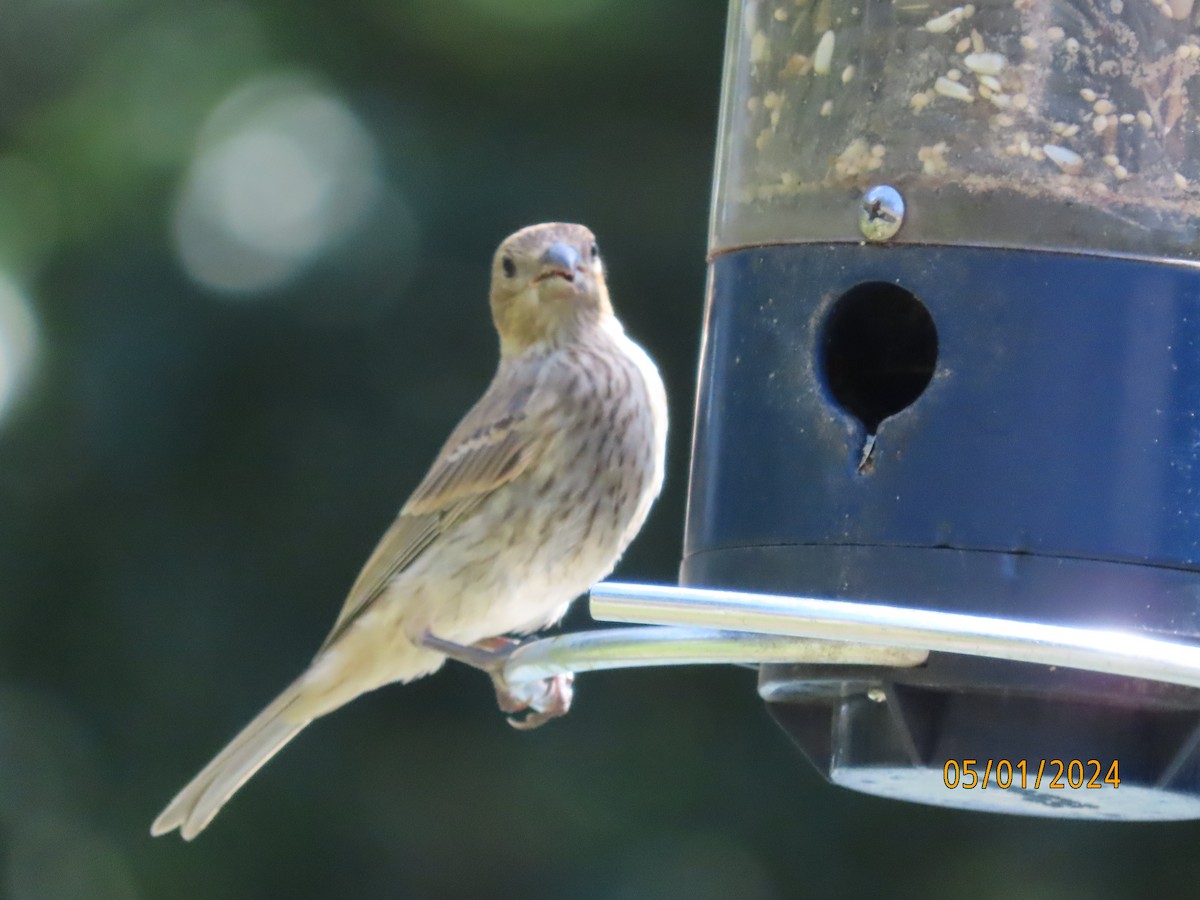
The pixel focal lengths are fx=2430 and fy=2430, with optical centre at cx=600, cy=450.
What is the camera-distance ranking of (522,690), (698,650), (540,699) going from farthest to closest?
(540,699) < (522,690) < (698,650)

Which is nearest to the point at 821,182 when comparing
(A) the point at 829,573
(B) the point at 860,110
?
(B) the point at 860,110

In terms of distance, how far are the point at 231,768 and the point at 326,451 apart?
2142 millimetres

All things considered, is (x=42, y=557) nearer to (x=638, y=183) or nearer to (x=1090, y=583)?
(x=638, y=183)

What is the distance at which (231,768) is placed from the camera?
596 centimetres

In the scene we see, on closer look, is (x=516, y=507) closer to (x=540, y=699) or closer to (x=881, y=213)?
(x=540, y=699)

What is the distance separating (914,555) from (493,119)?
14.1 feet

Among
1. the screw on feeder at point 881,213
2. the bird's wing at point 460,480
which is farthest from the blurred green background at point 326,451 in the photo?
the screw on feeder at point 881,213

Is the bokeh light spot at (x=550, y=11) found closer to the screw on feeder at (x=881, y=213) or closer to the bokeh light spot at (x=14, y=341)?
the bokeh light spot at (x=14, y=341)

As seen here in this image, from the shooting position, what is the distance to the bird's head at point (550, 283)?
5.97 m

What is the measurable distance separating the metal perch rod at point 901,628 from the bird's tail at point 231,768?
2.58 m

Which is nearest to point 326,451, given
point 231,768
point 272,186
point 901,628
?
point 272,186

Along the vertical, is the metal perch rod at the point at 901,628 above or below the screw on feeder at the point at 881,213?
below

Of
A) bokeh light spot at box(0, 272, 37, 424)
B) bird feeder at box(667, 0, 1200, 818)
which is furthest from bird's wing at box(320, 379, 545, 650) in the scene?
bokeh light spot at box(0, 272, 37, 424)

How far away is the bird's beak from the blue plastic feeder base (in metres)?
1.60
